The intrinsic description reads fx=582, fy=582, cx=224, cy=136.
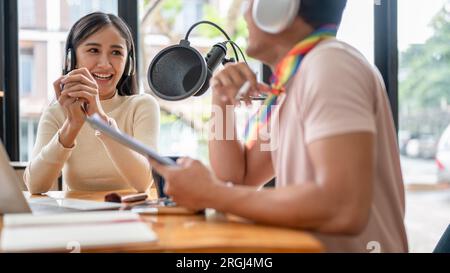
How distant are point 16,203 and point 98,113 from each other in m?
0.61

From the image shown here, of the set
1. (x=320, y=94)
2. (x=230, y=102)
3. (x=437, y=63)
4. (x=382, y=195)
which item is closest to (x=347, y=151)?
(x=320, y=94)

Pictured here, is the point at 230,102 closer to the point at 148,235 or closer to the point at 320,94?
the point at 320,94

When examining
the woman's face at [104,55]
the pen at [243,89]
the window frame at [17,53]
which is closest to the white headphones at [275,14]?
the pen at [243,89]

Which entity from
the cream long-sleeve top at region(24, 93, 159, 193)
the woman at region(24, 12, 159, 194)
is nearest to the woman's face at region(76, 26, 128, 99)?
the woman at region(24, 12, 159, 194)

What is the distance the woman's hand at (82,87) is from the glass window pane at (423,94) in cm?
156

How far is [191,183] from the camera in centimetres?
89

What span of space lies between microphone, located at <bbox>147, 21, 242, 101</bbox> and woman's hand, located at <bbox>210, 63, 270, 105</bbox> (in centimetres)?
12

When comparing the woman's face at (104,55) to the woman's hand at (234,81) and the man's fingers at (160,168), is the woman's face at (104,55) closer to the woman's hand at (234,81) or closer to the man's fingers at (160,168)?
the woman's hand at (234,81)

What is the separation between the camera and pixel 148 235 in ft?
2.55

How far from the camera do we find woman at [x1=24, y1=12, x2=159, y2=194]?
160 cm

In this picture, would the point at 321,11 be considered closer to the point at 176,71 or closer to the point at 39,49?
the point at 176,71

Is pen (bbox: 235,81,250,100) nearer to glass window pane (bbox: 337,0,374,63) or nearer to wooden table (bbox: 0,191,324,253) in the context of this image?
wooden table (bbox: 0,191,324,253)
